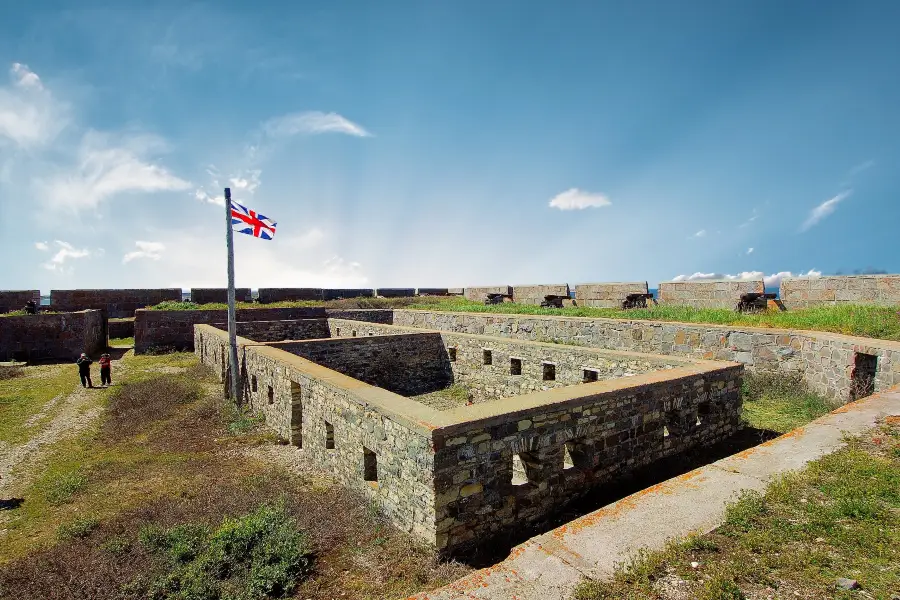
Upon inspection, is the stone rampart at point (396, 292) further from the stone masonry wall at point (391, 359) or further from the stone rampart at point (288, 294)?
the stone masonry wall at point (391, 359)

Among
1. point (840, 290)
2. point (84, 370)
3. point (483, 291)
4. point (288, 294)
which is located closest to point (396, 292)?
point (288, 294)

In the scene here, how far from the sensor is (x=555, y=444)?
16.1ft

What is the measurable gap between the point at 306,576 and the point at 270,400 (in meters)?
5.47

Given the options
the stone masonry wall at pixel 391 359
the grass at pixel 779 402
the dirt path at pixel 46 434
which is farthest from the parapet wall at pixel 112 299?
Result: the grass at pixel 779 402

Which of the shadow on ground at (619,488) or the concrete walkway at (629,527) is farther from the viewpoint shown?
the shadow on ground at (619,488)

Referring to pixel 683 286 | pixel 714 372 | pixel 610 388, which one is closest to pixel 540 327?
pixel 683 286

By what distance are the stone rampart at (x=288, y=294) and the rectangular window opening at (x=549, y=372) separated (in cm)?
1873

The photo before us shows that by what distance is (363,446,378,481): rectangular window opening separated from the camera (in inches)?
207

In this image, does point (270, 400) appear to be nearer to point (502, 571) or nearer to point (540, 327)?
point (502, 571)

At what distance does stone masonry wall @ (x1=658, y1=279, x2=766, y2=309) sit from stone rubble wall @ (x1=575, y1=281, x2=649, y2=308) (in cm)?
71

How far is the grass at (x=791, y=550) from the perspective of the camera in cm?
250

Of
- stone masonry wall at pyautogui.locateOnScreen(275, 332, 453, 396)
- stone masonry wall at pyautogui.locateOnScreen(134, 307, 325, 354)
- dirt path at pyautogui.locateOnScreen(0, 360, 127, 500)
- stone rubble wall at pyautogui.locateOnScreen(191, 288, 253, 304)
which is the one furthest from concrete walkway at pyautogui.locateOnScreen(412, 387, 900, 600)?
stone rubble wall at pyautogui.locateOnScreen(191, 288, 253, 304)

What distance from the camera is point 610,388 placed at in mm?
5410

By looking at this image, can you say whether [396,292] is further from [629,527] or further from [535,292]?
[629,527]
